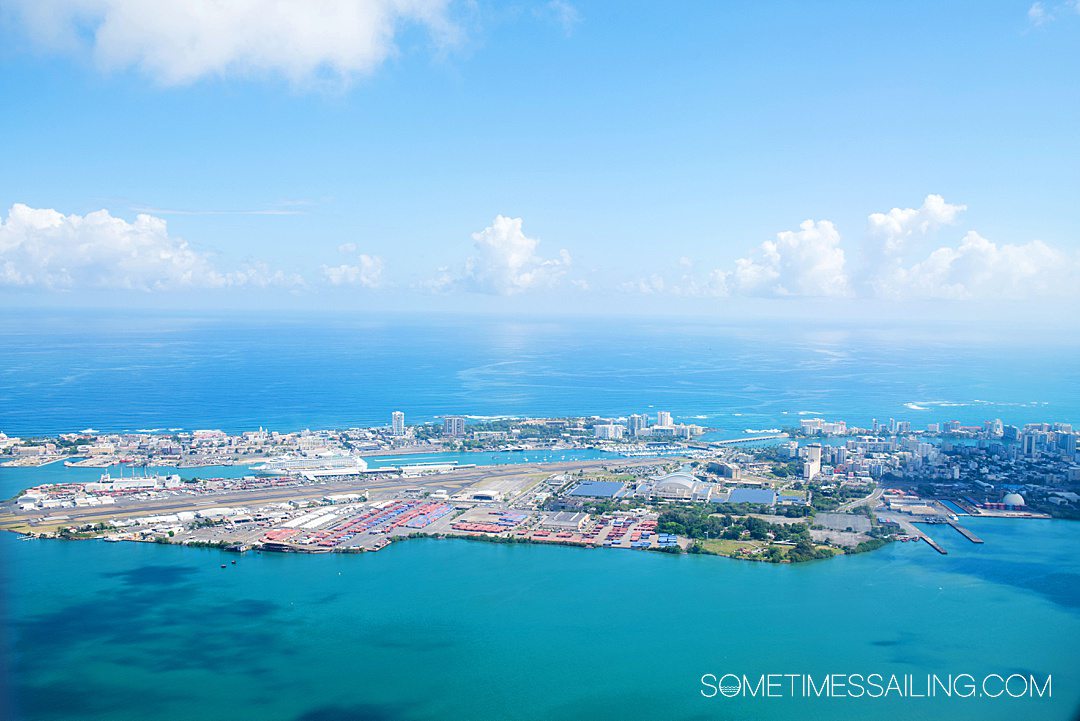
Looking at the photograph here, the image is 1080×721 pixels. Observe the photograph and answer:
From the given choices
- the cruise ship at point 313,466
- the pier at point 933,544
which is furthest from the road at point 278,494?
the pier at point 933,544

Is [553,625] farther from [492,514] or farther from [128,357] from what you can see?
[128,357]

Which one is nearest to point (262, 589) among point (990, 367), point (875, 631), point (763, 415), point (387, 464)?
point (875, 631)

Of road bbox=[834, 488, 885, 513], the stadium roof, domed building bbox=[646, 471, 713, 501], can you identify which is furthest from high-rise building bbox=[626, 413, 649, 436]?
road bbox=[834, 488, 885, 513]

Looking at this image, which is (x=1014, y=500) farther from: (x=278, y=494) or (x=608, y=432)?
(x=278, y=494)

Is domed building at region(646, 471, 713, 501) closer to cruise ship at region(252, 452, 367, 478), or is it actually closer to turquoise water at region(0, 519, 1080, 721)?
turquoise water at region(0, 519, 1080, 721)

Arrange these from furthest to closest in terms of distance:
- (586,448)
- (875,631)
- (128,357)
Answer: (128,357)
(586,448)
(875,631)
